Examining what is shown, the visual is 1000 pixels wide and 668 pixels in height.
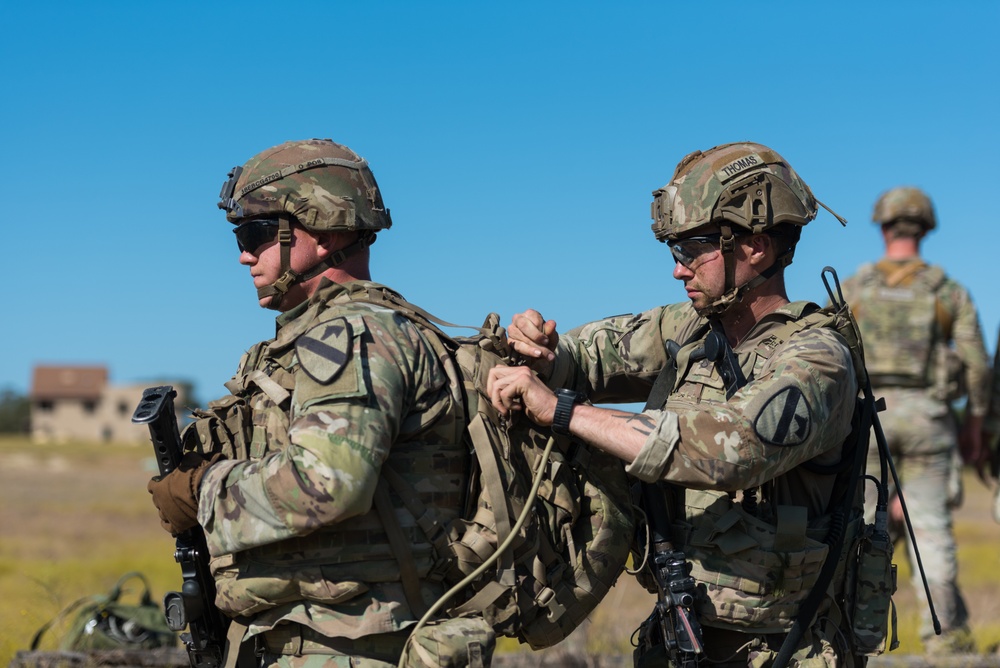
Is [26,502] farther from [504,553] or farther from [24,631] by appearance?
[504,553]

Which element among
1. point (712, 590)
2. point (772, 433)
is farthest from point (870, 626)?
point (772, 433)

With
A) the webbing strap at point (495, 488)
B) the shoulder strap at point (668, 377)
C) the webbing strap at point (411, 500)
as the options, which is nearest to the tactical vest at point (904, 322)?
the shoulder strap at point (668, 377)

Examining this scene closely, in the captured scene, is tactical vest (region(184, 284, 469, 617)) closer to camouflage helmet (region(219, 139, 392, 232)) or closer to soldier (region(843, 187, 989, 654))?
camouflage helmet (region(219, 139, 392, 232))

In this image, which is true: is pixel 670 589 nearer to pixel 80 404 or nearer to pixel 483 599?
pixel 483 599

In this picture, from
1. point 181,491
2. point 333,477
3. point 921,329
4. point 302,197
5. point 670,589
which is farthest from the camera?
point 921,329

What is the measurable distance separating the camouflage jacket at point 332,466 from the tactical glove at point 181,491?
0.09 metres

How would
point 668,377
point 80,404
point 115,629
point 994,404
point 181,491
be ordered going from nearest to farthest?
point 181,491 < point 668,377 < point 115,629 < point 994,404 < point 80,404

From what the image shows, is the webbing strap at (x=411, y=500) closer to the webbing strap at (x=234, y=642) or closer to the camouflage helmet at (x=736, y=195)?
the webbing strap at (x=234, y=642)

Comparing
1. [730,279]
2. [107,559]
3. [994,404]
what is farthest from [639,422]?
[107,559]

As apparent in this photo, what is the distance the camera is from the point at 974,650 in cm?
853

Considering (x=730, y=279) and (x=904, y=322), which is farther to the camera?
(x=904, y=322)

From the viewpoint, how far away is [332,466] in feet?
12.4

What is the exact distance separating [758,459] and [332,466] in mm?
1485

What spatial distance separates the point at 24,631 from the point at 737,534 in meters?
6.88
